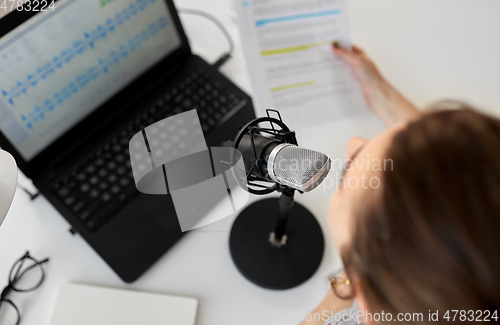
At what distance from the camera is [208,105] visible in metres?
0.61

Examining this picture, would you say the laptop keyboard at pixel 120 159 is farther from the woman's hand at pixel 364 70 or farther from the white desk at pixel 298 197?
the woman's hand at pixel 364 70

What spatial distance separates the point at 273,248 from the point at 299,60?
354mm

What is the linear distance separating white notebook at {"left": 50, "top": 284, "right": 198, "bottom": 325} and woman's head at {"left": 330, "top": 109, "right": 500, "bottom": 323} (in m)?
0.30

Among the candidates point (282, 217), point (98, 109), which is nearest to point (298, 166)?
point (282, 217)

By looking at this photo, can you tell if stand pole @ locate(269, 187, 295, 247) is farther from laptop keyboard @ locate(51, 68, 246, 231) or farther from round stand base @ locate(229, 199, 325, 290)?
laptop keyboard @ locate(51, 68, 246, 231)

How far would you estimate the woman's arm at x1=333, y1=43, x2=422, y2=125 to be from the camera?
0.64 metres

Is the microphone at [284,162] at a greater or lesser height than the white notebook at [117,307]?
greater

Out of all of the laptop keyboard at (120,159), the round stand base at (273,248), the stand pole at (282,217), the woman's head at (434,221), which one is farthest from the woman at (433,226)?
the laptop keyboard at (120,159)

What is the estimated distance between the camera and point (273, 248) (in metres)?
0.54

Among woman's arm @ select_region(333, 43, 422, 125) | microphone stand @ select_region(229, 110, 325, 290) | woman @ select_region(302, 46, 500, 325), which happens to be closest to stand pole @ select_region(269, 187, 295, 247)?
microphone stand @ select_region(229, 110, 325, 290)

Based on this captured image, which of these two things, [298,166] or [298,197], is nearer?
[298,166]

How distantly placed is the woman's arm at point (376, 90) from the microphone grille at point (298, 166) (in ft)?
1.28

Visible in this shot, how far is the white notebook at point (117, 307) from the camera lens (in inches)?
18.9

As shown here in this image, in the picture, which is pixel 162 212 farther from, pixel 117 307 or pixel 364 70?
pixel 364 70
